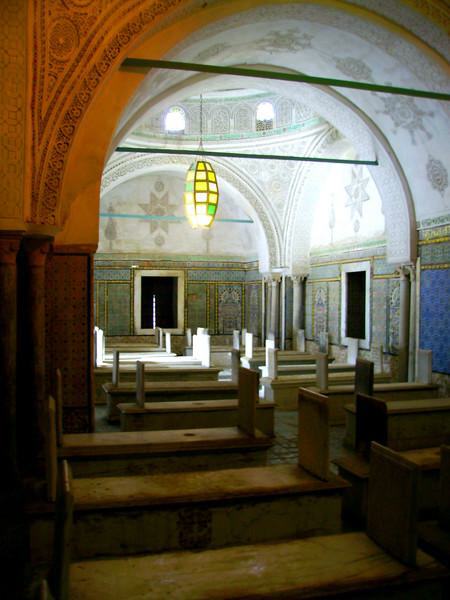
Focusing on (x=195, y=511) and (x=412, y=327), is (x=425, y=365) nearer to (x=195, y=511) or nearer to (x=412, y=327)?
(x=412, y=327)

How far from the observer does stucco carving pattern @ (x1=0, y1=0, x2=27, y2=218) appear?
16.2ft

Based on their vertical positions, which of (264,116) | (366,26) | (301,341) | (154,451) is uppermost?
(264,116)

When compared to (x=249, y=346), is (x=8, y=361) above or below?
above

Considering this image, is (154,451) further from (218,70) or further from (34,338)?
(218,70)

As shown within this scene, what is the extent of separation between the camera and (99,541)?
369 cm

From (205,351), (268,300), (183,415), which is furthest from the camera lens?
(268,300)

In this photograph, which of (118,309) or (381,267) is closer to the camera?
(381,267)

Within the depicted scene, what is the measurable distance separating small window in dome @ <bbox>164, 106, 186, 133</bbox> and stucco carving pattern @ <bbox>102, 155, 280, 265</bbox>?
937 millimetres

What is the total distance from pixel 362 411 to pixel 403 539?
231 cm

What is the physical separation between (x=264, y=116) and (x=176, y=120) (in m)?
2.36

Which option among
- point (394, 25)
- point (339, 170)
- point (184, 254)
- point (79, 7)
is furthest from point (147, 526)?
point (184, 254)

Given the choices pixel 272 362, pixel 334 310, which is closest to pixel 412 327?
pixel 272 362

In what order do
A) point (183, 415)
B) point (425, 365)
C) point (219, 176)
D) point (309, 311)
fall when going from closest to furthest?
point (183, 415) → point (425, 365) → point (219, 176) → point (309, 311)

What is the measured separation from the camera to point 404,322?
1004 cm
